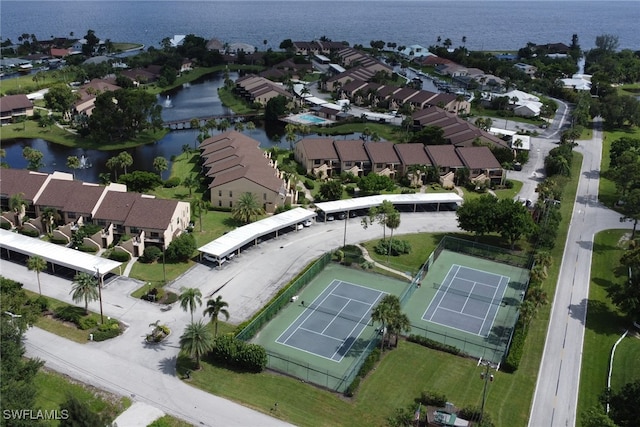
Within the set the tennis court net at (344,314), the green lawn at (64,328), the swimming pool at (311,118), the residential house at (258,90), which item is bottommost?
the tennis court net at (344,314)

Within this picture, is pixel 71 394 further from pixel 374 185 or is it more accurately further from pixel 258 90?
pixel 258 90

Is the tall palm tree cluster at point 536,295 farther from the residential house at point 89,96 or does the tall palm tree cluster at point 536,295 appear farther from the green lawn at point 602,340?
the residential house at point 89,96

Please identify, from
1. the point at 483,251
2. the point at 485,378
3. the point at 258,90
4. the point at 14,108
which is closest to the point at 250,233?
the point at 483,251

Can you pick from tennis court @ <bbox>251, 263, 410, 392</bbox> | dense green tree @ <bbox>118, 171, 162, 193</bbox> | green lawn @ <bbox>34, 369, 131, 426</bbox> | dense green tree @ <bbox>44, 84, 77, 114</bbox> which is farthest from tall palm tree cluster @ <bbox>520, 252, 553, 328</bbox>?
dense green tree @ <bbox>44, 84, 77, 114</bbox>

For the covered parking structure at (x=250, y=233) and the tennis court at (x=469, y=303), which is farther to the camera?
the covered parking structure at (x=250, y=233)

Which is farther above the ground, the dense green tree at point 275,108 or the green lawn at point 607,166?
the dense green tree at point 275,108

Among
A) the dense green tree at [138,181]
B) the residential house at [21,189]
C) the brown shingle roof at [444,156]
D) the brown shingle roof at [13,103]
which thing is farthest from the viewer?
the brown shingle roof at [13,103]

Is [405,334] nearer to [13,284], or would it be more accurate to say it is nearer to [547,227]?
[547,227]

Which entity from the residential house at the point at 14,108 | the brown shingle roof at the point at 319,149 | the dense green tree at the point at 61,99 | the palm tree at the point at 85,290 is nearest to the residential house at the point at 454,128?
the brown shingle roof at the point at 319,149
